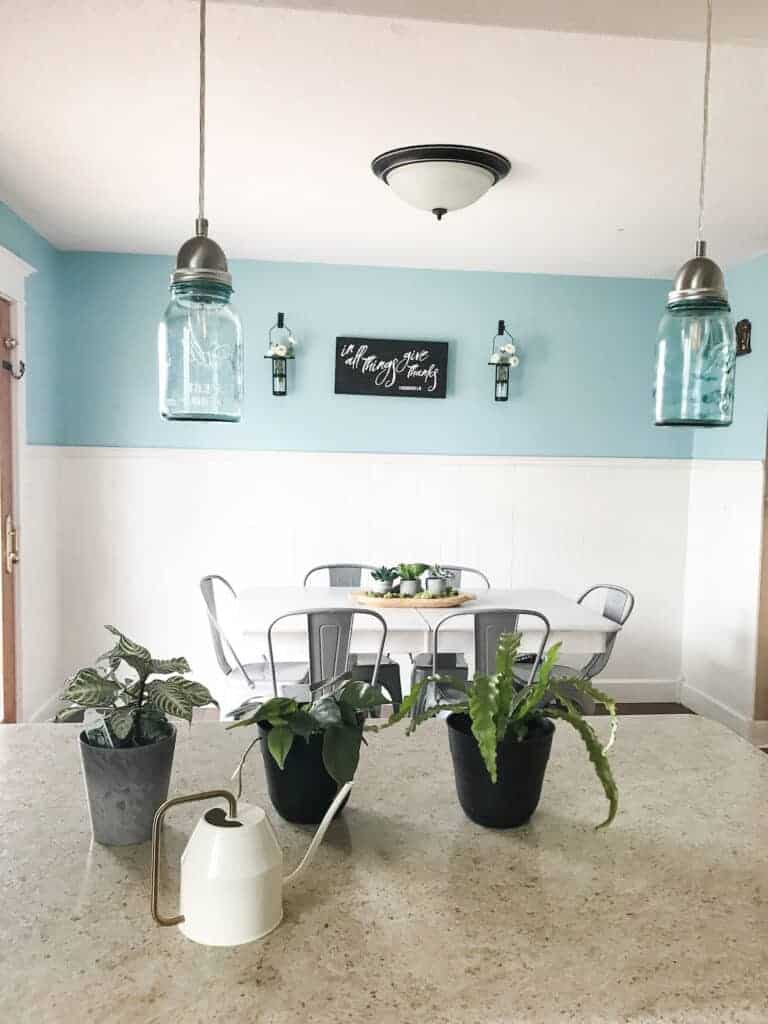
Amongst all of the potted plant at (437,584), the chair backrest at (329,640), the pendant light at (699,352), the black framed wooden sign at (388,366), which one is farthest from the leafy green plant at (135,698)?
the black framed wooden sign at (388,366)

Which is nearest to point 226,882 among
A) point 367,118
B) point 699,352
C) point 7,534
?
point 699,352

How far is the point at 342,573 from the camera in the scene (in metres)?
4.31

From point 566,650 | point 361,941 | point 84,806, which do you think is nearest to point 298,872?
point 361,941

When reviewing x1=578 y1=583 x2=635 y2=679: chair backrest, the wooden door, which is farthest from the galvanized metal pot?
the wooden door

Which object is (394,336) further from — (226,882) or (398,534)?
(226,882)

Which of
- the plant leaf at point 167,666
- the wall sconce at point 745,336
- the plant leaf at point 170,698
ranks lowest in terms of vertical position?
the plant leaf at point 170,698

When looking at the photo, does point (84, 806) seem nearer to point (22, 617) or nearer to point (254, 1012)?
point (254, 1012)

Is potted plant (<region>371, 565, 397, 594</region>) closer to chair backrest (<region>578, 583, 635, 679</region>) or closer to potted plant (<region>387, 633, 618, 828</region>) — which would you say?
chair backrest (<region>578, 583, 635, 679</region>)

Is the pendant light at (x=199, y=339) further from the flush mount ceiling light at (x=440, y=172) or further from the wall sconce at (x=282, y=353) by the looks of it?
the wall sconce at (x=282, y=353)

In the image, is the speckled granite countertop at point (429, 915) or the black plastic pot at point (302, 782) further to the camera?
the black plastic pot at point (302, 782)

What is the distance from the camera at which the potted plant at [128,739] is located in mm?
1118

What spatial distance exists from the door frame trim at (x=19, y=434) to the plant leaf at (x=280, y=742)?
2972 mm

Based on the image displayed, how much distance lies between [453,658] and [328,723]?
9.08ft

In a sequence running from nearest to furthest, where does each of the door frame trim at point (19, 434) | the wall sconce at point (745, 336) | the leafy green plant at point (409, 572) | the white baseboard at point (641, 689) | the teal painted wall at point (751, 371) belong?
the door frame trim at point (19, 434)
the leafy green plant at point (409, 572)
the teal painted wall at point (751, 371)
the wall sconce at point (745, 336)
the white baseboard at point (641, 689)
